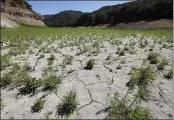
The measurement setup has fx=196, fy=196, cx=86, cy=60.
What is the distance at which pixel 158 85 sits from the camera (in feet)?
14.4

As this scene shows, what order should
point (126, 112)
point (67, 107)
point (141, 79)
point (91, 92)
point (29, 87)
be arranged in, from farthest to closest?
point (141, 79) < point (29, 87) < point (91, 92) < point (67, 107) < point (126, 112)

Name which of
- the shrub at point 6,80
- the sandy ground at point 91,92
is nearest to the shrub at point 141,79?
the sandy ground at point 91,92

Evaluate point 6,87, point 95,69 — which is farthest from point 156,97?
point 6,87

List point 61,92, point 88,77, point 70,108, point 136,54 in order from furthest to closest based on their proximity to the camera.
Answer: point 136,54, point 88,77, point 61,92, point 70,108

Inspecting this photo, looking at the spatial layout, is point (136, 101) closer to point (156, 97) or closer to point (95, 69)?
point (156, 97)

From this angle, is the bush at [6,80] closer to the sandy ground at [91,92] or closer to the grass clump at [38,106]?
the sandy ground at [91,92]

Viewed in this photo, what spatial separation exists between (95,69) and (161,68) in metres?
1.83

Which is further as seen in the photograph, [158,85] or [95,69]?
[95,69]

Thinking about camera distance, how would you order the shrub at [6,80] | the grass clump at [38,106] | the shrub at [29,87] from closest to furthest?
the grass clump at [38,106] → the shrub at [29,87] → the shrub at [6,80]

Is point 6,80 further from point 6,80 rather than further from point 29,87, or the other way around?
point 29,87

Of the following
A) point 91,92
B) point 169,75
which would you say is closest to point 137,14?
point 169,75

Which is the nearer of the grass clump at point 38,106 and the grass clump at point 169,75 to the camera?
the grass clump at point 38,106

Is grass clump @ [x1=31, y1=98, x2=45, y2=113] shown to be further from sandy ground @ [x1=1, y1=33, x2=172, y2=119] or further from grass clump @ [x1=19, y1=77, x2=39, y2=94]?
grass clump @ [x1=19, y1=77, x2=39, y2=94]

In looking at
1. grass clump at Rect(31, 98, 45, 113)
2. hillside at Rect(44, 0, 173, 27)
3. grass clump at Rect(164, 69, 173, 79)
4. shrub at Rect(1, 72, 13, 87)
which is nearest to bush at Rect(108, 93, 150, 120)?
grass clump at Rect(31, 98, 45, 113)
